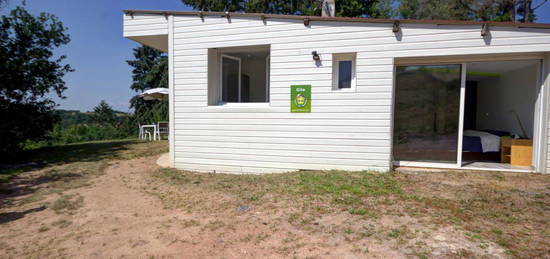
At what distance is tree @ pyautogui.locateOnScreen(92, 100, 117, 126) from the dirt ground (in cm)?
2113

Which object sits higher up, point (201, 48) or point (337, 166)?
point (201, 48)

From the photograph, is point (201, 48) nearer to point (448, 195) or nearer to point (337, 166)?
point (337, 166)

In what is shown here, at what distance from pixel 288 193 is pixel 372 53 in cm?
324

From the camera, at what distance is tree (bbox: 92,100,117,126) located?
24.7m

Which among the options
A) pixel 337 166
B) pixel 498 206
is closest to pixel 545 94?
pixel 498 206

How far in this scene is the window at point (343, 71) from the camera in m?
5.69

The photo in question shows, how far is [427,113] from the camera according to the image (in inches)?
230

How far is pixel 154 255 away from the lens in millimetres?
2914

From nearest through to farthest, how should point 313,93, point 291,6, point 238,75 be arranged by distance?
point 313,93 → point 238,75 → point 291,6

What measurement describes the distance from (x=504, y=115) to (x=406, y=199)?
5567mm

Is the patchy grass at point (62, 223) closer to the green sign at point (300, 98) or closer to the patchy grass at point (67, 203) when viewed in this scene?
the patchy grass at point (67, 203)

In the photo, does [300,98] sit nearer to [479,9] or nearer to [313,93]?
[313,93]

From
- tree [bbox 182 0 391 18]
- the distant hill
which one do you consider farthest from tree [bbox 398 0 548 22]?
the distant hill

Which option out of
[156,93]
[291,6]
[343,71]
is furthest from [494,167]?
[291,6]
